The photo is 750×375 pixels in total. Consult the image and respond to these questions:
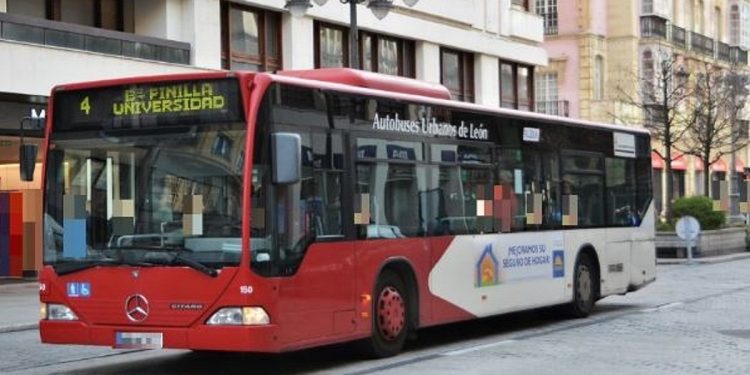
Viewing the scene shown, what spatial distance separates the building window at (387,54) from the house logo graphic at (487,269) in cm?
1886

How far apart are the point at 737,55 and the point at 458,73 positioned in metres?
37.2

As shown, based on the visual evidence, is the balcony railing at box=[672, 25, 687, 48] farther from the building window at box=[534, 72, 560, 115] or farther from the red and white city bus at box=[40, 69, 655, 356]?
the red and white city bus at box=[40, 69, 655, 356]

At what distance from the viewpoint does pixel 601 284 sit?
17.1 m

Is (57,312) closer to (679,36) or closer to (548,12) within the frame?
(548,12)

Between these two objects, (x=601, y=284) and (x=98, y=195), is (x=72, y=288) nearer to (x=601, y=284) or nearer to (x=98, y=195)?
(x=98, y=195)

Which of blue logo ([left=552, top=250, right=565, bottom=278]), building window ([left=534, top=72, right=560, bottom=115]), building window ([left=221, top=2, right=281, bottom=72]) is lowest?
blue logo ([left=552, top=250, right=565, bottom=278])

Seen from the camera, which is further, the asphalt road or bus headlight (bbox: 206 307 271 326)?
the asphalt road

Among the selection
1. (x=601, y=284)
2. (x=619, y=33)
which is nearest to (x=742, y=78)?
(x=619, y=33)

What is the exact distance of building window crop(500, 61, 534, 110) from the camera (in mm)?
39938

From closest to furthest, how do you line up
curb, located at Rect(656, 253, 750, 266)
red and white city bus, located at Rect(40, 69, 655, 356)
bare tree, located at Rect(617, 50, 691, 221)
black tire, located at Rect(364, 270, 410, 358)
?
1. red and white city bus, located at Rect(40, 69, 655, 356)
2. black tire, located at Rect(364, 270, 410, 358)
3. curb, located at Rect(656, 253, 750, 266)
4. bare tree, located at Rect(617, 50, 691, 221)

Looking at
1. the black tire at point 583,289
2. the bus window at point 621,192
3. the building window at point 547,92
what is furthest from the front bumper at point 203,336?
the building window at point 547,92

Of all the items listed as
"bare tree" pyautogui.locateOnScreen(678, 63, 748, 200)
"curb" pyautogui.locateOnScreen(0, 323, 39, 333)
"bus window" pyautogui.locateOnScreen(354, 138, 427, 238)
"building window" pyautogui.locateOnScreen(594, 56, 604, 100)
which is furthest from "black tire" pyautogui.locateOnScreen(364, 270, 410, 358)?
"building window" pyautogui.locateOnScreen(594, 56, 604, 100)

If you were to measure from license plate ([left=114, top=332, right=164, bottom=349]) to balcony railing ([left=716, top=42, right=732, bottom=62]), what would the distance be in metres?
60.2

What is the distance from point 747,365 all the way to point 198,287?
5604 mm
